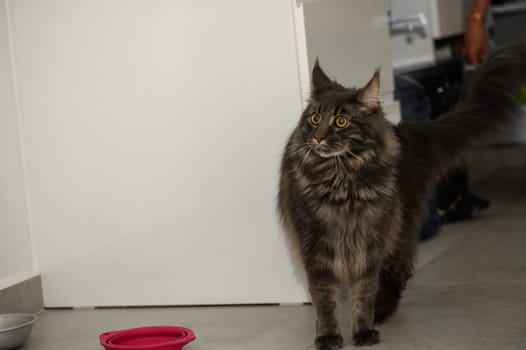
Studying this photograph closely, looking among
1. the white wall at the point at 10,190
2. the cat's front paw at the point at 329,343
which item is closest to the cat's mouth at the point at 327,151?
the cat's front paw at the point at 329,343

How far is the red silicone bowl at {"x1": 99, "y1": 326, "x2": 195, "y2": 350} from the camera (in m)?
2.47

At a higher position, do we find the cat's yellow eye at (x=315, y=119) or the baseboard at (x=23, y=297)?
the cat's yellow eye at (x=315, y=119)

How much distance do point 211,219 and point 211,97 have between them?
475 mm

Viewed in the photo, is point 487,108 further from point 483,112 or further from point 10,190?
point 10,190

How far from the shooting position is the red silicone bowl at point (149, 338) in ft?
8.12

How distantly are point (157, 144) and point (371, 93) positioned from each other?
107 centimetres

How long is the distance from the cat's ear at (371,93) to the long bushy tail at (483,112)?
35 cm

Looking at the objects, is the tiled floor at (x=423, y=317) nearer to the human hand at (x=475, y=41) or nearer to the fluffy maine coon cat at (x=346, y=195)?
the fluffy maine coon cat at (x=346, y=195)

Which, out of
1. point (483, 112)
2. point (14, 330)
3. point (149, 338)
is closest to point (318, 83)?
point (483, 112)

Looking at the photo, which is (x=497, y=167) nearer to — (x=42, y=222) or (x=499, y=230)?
(x=499, y=230)

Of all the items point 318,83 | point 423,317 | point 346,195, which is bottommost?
point 423,317

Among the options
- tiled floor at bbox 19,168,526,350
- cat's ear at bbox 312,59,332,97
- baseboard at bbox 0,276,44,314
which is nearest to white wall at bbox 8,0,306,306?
baseboard at bbox 0,276,44,314

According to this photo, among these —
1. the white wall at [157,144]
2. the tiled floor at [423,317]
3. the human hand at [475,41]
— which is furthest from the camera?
the human hand at [475,41]

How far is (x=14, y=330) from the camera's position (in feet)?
8.99
